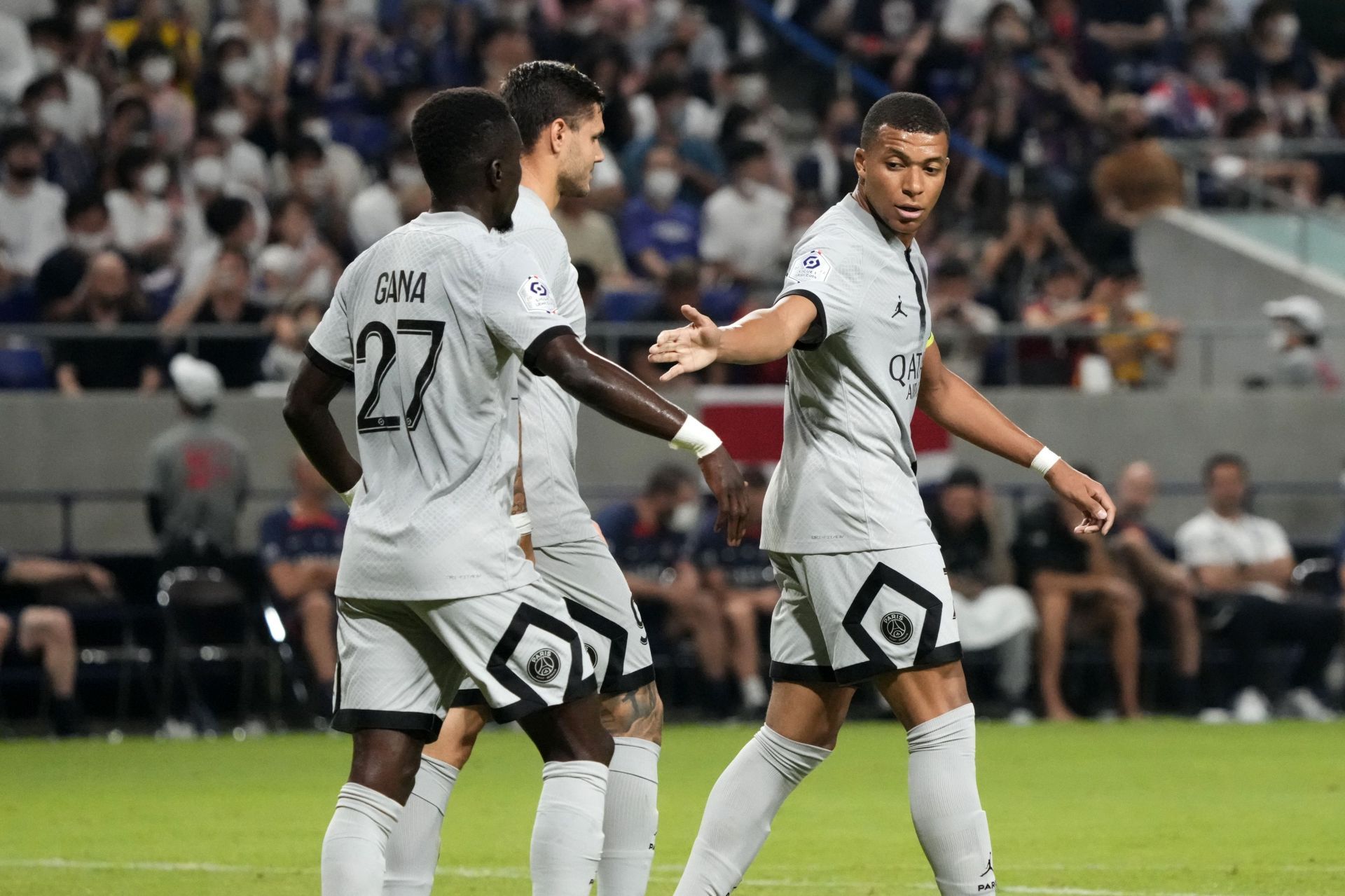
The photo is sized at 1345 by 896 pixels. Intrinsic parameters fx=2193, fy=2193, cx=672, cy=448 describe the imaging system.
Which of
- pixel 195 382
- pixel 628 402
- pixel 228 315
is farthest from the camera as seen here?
pixel 228 315

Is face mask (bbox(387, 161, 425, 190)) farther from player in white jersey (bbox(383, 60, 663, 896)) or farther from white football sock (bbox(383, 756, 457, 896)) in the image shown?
white football sock (bbox(383, 756, 457, 896))

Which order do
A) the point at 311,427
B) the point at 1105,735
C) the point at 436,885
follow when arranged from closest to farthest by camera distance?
the point at 311,427 → the point at 436,885 → the point at 1105,735

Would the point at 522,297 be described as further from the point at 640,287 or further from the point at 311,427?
the point at 640,287

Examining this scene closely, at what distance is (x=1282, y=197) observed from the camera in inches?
778

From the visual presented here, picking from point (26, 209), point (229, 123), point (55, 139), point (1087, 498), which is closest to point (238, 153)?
point (229, 123)

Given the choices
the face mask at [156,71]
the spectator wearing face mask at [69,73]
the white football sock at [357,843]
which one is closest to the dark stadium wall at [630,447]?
the spectator wearing face mask at [69,73]

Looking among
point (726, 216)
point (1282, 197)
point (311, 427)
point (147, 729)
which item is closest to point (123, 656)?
point (147, 729)

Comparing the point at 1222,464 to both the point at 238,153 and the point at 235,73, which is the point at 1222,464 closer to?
the point at 238,153

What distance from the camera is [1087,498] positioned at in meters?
6.01

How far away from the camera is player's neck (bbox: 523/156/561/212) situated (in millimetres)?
6047

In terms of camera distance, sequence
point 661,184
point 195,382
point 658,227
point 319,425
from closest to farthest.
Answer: point 319,425
point 195,382
point 658,227
point 661,184

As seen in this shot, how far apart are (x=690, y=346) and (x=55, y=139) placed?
502 inches

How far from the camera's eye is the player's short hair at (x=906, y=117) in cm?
586

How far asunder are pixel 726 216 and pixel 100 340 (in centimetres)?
506
